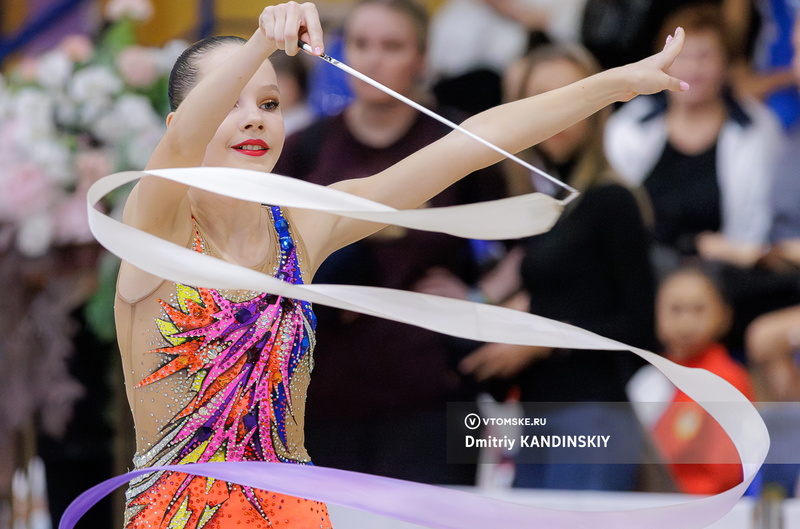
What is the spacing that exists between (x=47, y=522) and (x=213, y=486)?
1.78 metres

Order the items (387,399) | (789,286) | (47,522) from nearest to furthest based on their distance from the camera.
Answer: (789,286) < (387,399) < (47,522)

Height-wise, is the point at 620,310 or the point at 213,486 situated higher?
the point at 620,310

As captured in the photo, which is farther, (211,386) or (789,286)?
(789,286)

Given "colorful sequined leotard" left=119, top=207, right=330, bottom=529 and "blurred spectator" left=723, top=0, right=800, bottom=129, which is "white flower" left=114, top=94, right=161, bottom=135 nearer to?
"colorful sequined leotard" left=119, top=207, right=330, bottom=529

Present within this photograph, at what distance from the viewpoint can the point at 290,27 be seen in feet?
4.95

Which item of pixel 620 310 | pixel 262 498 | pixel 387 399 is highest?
pixel 620 310

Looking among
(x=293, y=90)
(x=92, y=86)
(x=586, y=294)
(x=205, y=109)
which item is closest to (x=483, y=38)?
(x=293, y=90)

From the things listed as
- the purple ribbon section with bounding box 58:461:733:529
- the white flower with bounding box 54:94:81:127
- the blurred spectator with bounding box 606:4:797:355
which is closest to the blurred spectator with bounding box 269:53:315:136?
the white flower with bounding box 54:94:81:127

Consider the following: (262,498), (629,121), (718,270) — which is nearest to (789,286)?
(718,270)

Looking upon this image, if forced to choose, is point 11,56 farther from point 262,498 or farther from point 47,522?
point 262,498

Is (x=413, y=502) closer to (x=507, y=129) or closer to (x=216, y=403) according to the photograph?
(x=216, y=403)

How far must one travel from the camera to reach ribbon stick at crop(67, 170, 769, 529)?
1.55 metres

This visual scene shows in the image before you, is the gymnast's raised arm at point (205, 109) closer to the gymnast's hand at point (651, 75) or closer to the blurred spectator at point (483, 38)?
the gymnast's hand at point (651, 75)

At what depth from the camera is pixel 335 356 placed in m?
3.01
